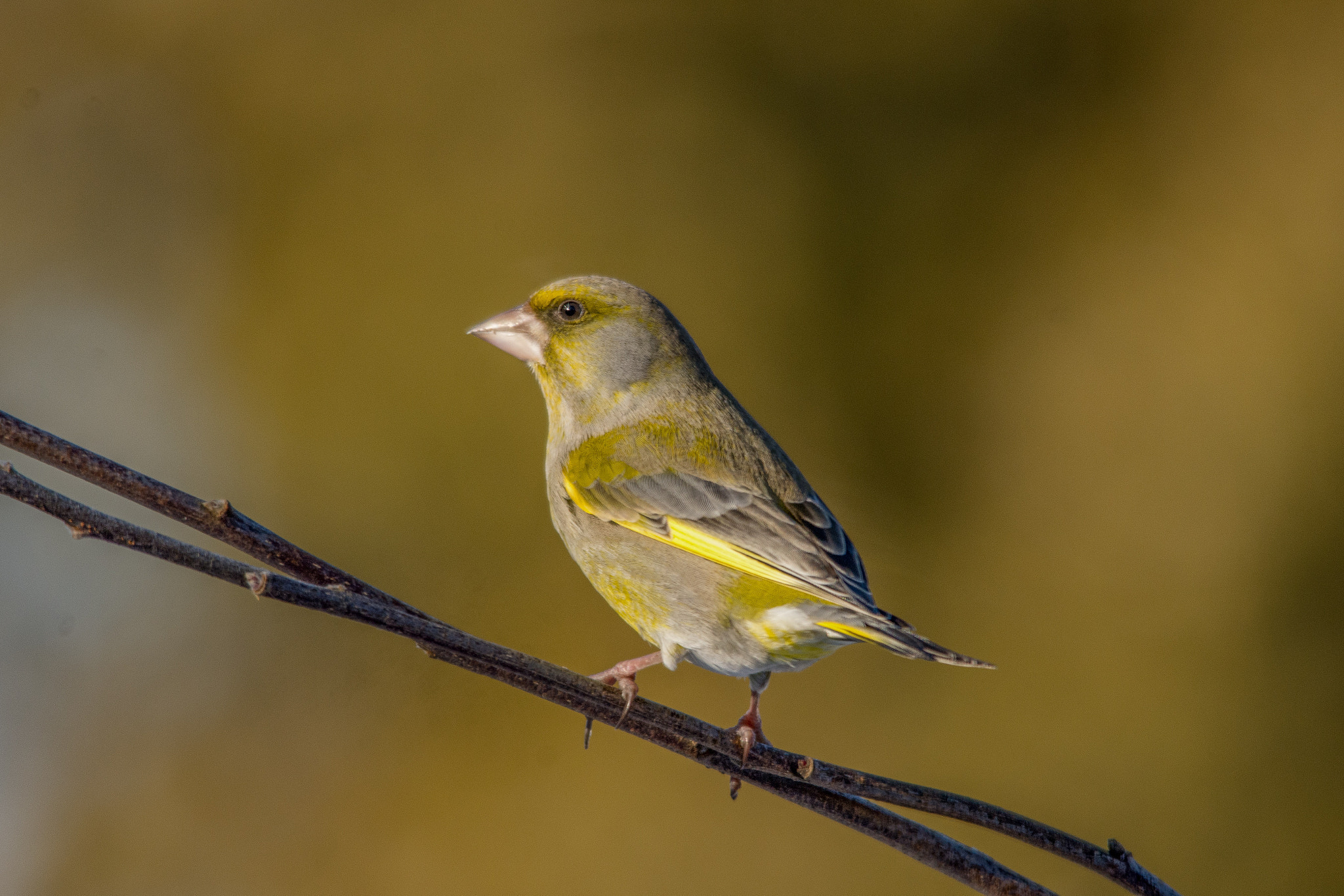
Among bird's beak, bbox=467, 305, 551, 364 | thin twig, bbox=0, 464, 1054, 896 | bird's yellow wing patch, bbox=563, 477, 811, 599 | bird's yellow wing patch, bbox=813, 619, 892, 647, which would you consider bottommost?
thin twig, bbox=0, 464, 1054, 896

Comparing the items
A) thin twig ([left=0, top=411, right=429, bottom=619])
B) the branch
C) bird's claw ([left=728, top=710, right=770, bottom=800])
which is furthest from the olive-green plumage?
thin twig ([left=0, top=411, right=429, bottom=619])

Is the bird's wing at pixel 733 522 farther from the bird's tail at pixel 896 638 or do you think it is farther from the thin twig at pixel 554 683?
the thin twig at pixel 554 683

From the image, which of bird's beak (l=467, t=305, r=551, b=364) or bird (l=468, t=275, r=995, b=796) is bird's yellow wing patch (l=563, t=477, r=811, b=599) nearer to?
bird (l=468, t=275, r=995, b=796)

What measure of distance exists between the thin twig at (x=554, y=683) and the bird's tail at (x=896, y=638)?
0.31 m

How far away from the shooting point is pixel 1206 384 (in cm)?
566

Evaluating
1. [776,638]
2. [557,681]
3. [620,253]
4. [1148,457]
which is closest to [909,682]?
[1148,457]

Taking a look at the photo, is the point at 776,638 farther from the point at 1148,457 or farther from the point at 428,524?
the point at 1148,457

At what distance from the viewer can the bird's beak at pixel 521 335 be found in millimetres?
3479

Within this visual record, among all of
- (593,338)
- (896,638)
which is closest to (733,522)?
(896,638)

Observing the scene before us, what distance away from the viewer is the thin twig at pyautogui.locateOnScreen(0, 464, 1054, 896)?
164cm

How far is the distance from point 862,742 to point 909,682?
365 mm

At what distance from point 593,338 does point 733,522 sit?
2.80 ft

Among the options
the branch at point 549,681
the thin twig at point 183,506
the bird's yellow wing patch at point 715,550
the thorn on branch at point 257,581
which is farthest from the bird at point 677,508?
the thorn on branch at point 257,581

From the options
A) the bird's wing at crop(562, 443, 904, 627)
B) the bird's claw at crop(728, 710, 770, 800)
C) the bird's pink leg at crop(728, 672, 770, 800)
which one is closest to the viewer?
the bird's claw at crop(728, 710, 770, 800)
